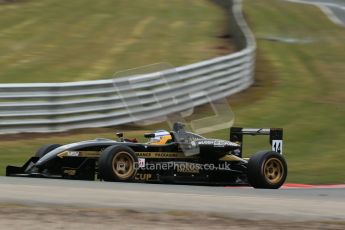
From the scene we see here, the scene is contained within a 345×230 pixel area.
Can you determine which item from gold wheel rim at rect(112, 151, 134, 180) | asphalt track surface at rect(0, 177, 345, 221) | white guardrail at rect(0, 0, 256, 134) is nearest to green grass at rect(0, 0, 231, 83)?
white guardrail at rect(0, 0, 256, 134)

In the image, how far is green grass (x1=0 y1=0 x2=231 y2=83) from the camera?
21.4 metres

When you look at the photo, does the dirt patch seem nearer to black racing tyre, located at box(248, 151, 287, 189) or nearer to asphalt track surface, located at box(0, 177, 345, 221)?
asphalt track surface, located at box(0, 177, 345, 221)

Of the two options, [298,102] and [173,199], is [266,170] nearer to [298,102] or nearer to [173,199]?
[173,199]

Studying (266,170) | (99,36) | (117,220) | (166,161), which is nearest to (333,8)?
(99,36)

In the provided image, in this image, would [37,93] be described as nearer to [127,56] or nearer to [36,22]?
[127,56]


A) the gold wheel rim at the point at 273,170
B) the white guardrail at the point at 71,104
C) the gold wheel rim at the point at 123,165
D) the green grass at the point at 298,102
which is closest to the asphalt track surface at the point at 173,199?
the gold wheel rim at the point at 123,165

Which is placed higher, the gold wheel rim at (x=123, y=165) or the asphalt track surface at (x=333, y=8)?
the asphalt track surface at (x=333, y=8)

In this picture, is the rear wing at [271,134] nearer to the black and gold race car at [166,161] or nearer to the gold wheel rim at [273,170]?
the black and gold race car at [166,161]

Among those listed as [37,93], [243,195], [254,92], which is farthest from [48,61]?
[243,195]

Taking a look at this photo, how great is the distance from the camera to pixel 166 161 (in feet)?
32.4

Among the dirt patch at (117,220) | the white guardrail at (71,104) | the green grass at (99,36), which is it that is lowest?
the dirt patch at (117,220)

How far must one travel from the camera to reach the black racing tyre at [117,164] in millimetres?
8992

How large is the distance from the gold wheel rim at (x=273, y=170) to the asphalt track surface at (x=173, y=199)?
3.80 ft

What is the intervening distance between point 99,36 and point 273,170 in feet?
61.0
